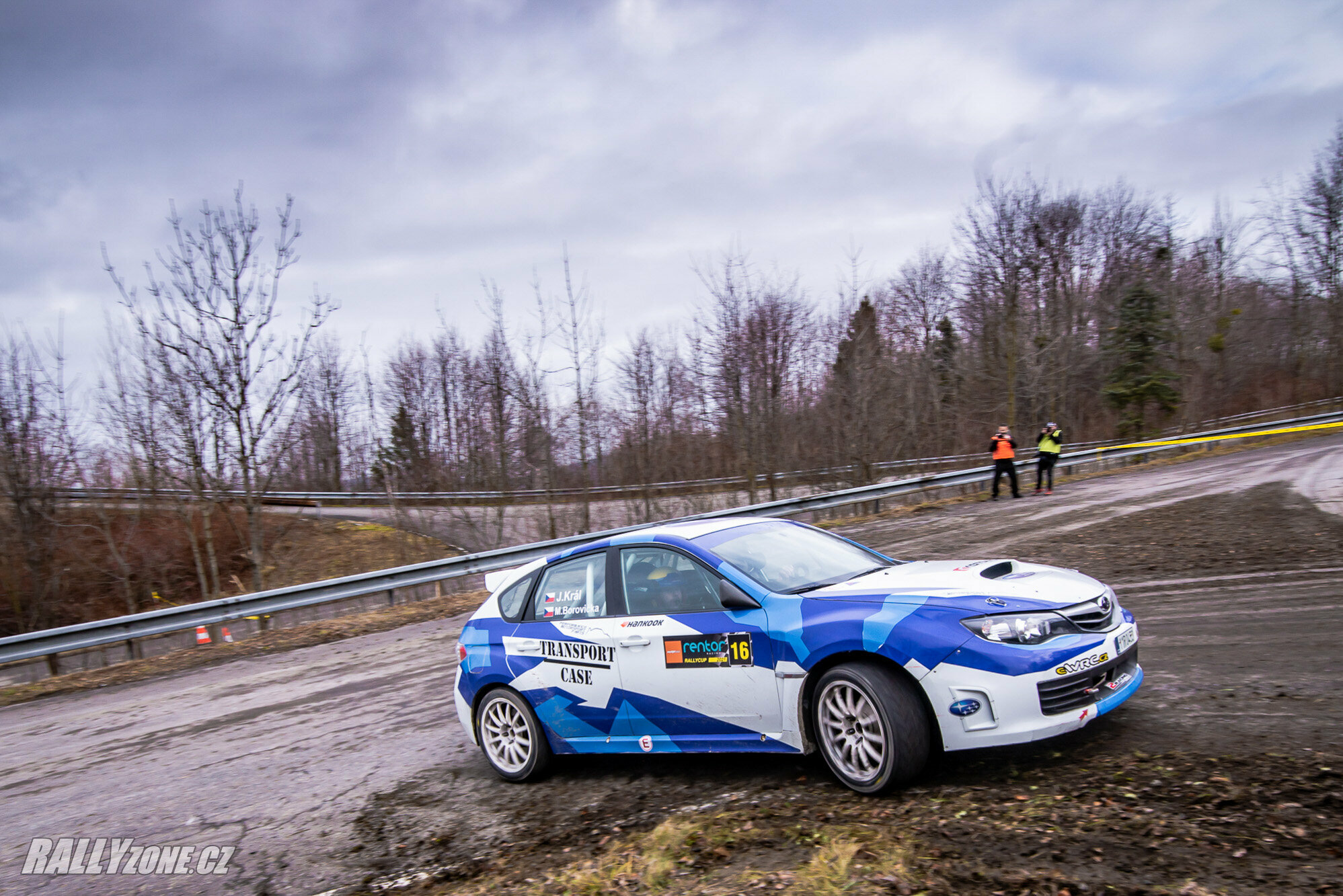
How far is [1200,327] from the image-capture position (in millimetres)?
41844

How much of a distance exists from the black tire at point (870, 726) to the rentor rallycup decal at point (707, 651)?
50cm

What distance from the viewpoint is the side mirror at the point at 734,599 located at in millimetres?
4852

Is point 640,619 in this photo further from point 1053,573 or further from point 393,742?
point 393,742

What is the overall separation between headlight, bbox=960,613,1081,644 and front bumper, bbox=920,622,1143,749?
0.16 m

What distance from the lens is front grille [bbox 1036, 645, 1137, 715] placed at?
4.14 meters

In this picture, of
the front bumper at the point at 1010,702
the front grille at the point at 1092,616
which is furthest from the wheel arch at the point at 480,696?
the front grille at the point at 1092,616

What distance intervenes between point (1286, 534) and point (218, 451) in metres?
18.6

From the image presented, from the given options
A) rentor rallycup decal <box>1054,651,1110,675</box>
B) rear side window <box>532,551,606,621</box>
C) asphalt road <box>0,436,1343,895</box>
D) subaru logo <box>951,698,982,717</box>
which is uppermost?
rear side window <box>532,551,606,621</box>

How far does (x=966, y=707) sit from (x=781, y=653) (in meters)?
1.01

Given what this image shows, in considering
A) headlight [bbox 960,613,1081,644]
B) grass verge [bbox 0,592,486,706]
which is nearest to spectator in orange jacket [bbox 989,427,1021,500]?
grass verge [bbox 0,592,486,706]

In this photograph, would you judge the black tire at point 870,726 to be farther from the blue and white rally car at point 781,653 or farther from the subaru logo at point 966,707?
the subaru logo at point 966,707

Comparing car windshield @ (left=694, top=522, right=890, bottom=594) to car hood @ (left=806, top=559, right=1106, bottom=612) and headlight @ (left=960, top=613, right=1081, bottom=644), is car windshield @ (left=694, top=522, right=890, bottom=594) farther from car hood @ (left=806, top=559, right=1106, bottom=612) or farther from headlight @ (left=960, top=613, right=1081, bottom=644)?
headlight @ (left=960, top=613, right=1081, bottom=644)

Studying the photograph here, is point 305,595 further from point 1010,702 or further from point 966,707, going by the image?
point 1010,702

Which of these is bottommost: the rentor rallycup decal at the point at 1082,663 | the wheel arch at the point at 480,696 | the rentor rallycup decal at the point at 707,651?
the wheel arch at the point at 480,696
